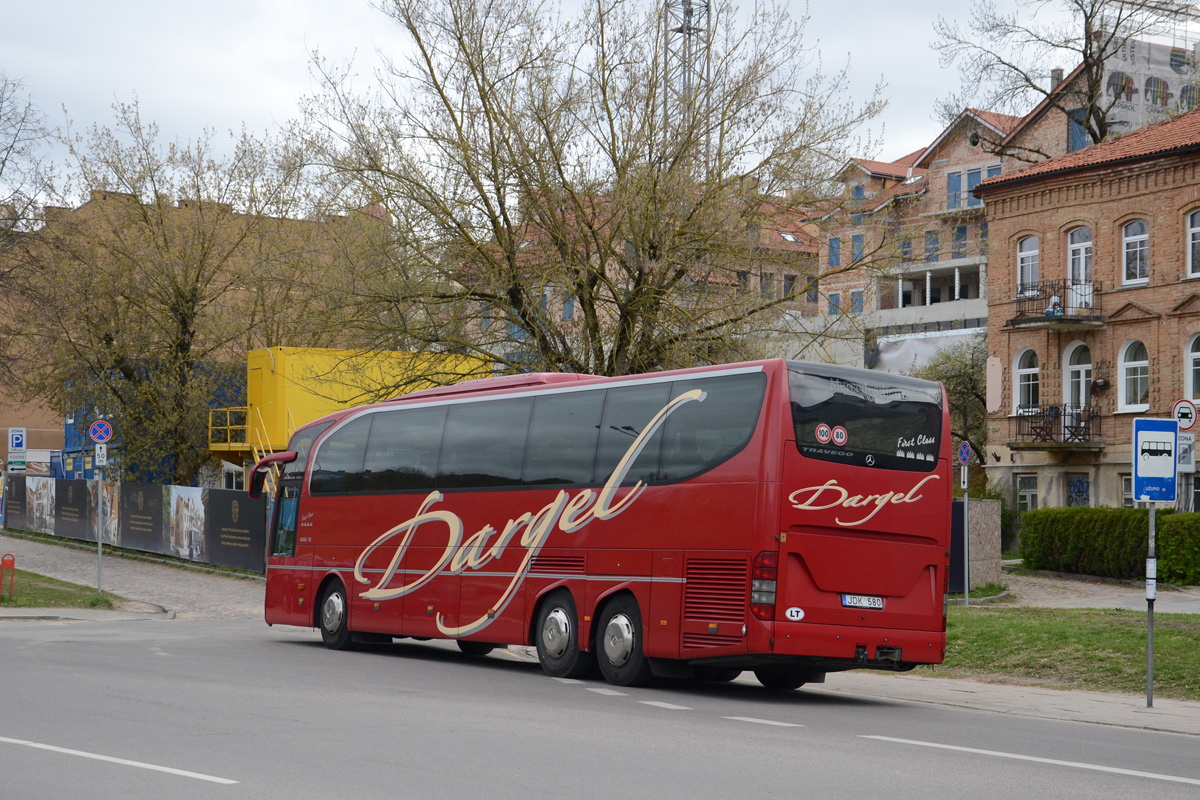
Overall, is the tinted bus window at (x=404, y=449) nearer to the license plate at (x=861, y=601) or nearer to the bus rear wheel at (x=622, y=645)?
the bus rear wheel at (x=622, y=645)

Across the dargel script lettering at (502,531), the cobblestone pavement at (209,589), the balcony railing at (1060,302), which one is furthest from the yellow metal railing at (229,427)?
the balcony railing at (1060,302)

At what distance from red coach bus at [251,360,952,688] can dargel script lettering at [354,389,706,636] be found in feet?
0.09

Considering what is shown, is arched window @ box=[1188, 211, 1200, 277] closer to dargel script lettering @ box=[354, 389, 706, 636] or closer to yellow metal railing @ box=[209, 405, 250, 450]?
yellow metal railing @ box=[209, 405, 250, 450]

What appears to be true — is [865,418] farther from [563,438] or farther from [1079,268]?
[1079,268]

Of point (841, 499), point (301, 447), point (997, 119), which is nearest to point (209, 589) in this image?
point (301, 447)

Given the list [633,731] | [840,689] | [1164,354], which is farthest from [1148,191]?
[633,731]

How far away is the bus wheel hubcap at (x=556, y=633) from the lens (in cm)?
1623

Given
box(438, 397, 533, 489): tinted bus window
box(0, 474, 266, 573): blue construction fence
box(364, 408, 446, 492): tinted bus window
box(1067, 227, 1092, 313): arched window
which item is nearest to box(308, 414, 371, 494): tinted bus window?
box(364, 408, 446, 492): tinted bus window

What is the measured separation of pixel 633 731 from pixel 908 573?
473 centimetres

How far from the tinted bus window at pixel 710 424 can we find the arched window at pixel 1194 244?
30186 millimetres

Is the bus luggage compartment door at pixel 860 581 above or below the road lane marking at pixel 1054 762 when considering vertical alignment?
above

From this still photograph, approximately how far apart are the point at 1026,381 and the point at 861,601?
3417 cm

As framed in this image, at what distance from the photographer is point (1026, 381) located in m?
46.3

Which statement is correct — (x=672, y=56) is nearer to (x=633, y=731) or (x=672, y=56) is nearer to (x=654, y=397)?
(x=654, y=397)
